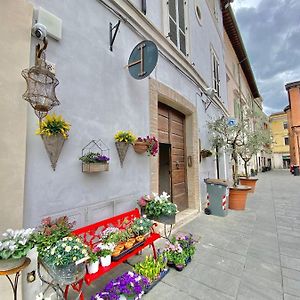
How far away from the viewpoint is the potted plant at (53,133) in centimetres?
199

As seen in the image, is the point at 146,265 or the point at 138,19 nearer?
the point at 146,265

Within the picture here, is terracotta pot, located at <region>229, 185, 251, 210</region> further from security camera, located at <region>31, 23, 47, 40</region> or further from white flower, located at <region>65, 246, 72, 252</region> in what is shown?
security camera, located at <region>31, 23, 47, 40</region>

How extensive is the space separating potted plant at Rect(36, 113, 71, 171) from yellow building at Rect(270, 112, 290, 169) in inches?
1511

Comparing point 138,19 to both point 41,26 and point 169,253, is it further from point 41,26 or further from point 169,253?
point 169,253

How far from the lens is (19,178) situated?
177 centimetres

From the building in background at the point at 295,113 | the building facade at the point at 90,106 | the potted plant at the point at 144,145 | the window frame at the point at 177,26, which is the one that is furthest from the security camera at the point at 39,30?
the building in background at the point at 295,113

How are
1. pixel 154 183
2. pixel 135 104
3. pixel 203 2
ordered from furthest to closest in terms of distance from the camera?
pixel 203 2
pixel 154 183
pixel 135 104

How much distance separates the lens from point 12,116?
176 cm

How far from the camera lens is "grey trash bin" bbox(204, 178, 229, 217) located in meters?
5.31

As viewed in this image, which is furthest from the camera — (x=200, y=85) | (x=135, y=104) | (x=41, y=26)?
(x=200, y=85)

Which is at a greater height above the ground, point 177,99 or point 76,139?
point 177,99

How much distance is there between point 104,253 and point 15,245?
2.92 feet

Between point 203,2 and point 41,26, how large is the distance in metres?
7.22

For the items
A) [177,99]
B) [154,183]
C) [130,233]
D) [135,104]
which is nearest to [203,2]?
[177,99]
